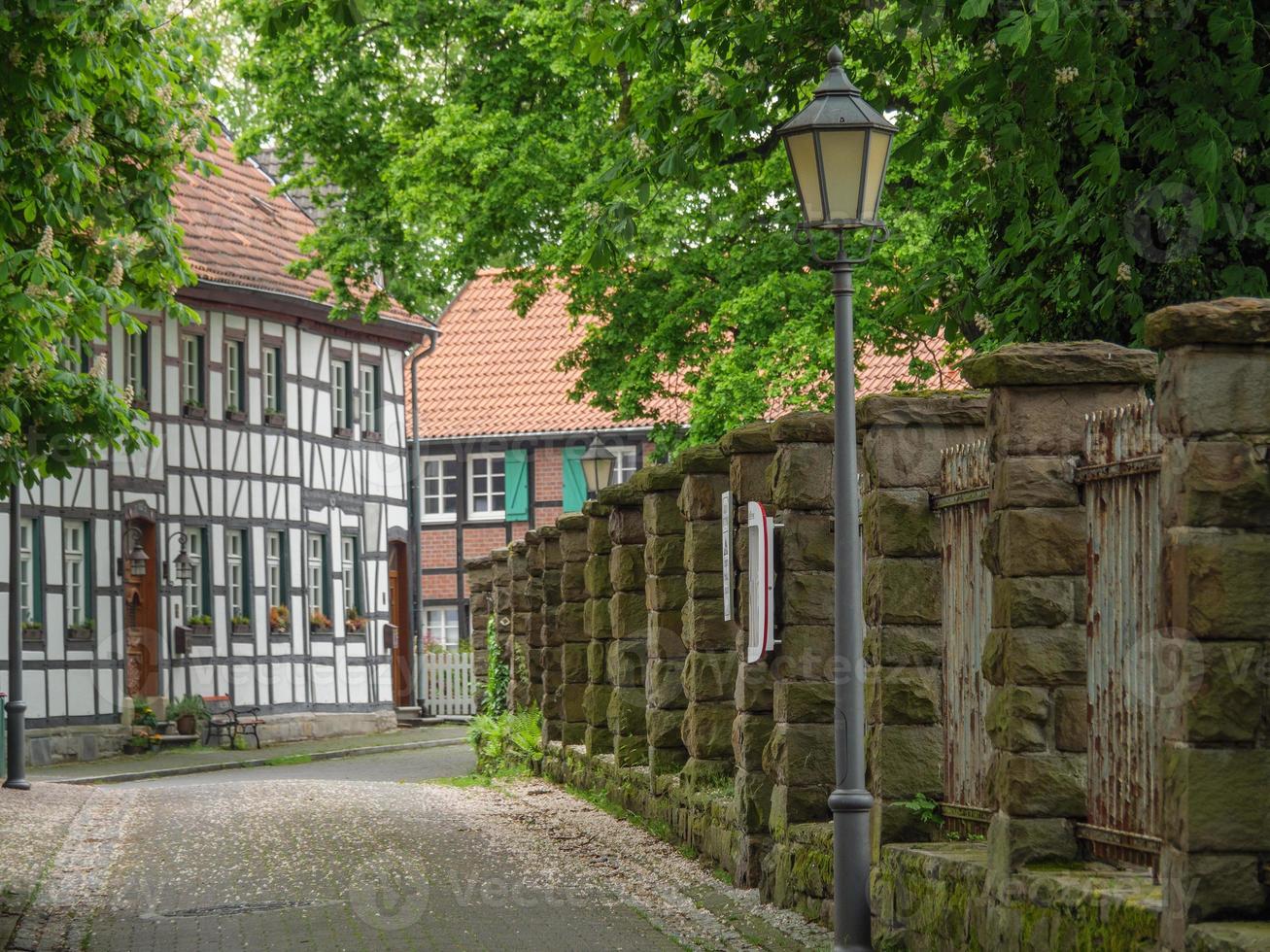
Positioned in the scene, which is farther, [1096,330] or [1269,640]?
[1096,330]

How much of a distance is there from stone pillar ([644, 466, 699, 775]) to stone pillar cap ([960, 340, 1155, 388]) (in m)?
7.41

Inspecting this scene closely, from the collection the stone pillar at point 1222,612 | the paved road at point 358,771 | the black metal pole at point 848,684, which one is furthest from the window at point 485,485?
the stone pillar at point 1222,612

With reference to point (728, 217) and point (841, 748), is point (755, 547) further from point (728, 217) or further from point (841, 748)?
point (728, 217)

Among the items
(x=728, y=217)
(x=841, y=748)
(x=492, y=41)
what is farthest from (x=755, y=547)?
(x=492, y=41)

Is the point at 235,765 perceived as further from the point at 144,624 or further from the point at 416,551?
the point at 416,551

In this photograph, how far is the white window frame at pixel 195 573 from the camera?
33.0m

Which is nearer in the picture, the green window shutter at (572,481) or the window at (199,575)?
the window at (199,575)

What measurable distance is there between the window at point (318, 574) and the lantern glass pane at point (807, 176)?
1104 inches

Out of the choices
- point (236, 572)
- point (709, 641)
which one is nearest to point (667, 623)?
point (709, 641)

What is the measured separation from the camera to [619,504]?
54.9ft

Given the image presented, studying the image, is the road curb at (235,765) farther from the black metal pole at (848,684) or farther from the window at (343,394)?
the black metal pole at (848,684)

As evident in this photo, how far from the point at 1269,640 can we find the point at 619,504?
36.6 ft

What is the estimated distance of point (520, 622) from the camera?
25.2 m

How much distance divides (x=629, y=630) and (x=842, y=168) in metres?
8.30
